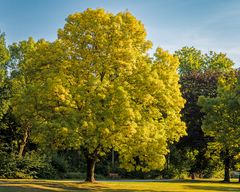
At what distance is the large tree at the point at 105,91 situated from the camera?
2800 centimetres

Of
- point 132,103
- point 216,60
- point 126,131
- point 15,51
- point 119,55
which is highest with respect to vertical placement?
point 216,60

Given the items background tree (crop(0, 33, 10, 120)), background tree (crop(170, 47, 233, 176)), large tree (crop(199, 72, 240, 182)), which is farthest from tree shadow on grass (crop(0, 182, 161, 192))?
background tree (crop(170, 47, 233, 176))

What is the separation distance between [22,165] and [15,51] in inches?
588

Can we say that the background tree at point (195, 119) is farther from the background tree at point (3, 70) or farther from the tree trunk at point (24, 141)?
the background tree at point (3, 70)

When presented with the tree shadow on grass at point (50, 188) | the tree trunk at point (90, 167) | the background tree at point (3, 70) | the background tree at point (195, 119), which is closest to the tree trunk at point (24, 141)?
the background tree at point (3, 70)

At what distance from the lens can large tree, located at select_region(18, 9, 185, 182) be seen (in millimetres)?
28000

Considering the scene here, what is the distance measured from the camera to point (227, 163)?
168 ft

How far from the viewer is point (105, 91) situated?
28.9 meters

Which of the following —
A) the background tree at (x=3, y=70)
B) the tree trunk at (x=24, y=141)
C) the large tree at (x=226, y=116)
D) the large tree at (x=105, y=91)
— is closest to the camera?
the large tree at (x=105, y=91)

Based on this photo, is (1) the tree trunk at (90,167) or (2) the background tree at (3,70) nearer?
(1) the tree trunk at (90,167)

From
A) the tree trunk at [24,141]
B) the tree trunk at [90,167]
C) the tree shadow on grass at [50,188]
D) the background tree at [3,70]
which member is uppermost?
the background tree at [3,70]

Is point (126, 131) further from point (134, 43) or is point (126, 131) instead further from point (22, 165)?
point (22, 165)

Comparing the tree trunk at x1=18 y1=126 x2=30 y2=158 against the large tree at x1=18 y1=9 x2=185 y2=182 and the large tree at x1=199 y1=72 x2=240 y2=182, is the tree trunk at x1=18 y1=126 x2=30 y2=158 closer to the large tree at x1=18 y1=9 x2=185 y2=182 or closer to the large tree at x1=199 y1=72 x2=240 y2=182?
the large tree at x1=18 y1=9 x2=185 y2=182

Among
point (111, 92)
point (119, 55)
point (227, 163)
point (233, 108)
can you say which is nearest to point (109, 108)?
point (111, 92)
